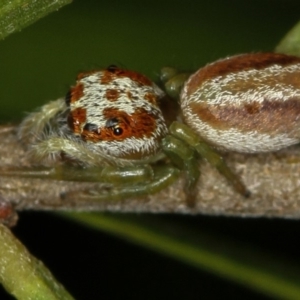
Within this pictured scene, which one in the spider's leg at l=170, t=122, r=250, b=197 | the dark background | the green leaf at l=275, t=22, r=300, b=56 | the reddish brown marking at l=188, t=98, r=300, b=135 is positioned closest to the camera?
the green leaf at l=275, t=22, r=300, b=56

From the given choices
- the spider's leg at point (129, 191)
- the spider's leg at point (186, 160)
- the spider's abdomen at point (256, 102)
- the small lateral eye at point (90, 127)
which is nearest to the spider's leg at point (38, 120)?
A: the small lateral eye at point (90, 127)

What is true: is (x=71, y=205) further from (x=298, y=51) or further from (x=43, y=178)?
(x=298, y=51)

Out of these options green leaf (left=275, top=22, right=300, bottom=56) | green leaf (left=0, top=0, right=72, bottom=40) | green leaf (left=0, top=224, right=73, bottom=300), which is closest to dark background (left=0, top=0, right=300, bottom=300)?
green leaf (left=275, top=22, right=300, bottom=56)

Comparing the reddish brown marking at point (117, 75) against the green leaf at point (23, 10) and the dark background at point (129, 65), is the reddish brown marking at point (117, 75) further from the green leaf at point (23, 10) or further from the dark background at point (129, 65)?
the green leaf at point (23, 10)

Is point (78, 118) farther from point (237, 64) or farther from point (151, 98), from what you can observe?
point (237, 64)

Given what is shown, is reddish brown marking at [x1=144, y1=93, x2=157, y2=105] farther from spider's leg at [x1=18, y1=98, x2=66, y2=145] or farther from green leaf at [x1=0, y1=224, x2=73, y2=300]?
green leaf at [x1=0, y1=224, x2=73, y2=300]

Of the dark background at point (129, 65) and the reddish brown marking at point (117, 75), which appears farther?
the dark background at point (129, 65)

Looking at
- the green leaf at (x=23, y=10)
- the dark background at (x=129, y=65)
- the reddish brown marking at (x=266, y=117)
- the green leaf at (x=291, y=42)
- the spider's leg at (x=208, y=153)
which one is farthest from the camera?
the dark background at (x=129, y=65)

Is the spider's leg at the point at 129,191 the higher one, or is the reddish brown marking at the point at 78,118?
the reddish brown marking at the point at 78,118

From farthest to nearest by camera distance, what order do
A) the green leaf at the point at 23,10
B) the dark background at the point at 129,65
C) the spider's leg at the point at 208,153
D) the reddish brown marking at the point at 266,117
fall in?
the dark background at the point at 129,65
the reddish brown marking at the point at 266,117
the spider's leg at the point at 208,153
the green leaf at the point at 23,10
